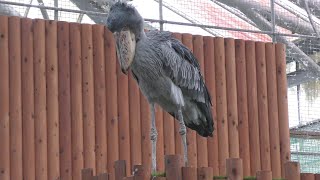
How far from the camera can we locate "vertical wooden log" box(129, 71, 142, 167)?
9781mm

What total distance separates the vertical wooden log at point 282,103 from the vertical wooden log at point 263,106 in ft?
0.55

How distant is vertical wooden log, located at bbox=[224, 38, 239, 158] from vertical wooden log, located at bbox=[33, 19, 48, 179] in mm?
2077

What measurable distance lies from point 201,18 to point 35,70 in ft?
6.86

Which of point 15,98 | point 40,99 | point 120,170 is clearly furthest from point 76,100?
point 120,170

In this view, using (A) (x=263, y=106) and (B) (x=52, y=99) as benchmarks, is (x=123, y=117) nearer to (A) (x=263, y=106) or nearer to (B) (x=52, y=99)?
(B) (x=52, y=99)

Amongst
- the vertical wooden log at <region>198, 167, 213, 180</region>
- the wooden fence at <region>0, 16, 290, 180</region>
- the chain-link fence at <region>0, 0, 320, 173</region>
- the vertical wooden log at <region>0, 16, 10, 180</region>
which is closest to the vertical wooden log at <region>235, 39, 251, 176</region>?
the wooden fence at <region>0, 16, 290, 180</region>

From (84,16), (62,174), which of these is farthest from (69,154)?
(84,16)

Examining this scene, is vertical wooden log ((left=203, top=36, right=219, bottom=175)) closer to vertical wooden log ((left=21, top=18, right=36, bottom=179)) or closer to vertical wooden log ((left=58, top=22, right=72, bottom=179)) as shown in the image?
vertical wooden log ((left=58, top=22, right=72, bottom=179))

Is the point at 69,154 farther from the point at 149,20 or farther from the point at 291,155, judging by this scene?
the point at 291,155

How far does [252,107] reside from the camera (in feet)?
34.4

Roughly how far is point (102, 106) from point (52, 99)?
539 mm

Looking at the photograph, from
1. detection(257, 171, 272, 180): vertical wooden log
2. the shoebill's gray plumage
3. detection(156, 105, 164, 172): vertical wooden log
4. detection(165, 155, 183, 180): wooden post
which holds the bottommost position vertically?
detection(257, 171, 272, 180): vertical wooden log

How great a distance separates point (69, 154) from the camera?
9453mm


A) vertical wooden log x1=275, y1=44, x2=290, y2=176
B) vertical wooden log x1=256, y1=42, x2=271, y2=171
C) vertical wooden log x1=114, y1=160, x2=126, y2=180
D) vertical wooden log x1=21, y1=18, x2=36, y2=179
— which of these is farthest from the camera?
vertical wooden log x1=275, y1=44, x2=290, y2=176
